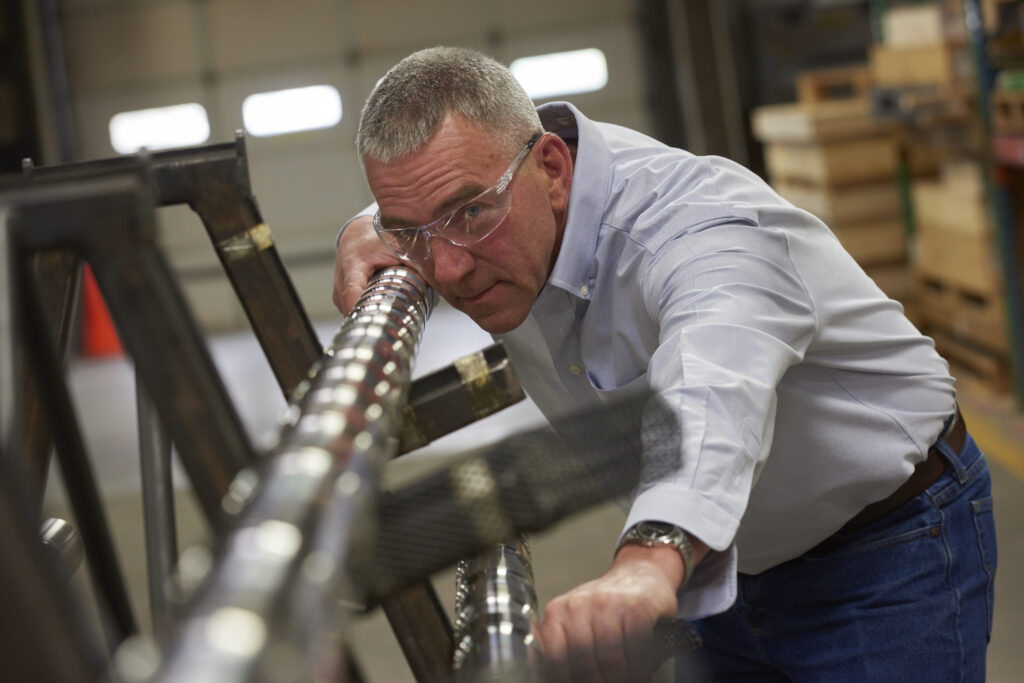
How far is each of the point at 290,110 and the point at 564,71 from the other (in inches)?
113

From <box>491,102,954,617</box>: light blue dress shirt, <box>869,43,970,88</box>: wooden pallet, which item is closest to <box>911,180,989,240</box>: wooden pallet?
<box>869,43,970,88</box>: wooden pallet

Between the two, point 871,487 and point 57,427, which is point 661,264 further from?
point 57,427

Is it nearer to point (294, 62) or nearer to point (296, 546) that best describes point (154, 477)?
point (296, 546)

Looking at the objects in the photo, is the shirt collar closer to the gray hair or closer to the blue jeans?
the gray hair

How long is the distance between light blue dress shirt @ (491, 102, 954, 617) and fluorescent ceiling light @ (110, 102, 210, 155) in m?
10.3

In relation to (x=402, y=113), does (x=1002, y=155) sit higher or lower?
lower

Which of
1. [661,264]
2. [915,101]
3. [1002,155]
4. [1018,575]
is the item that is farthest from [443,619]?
[915,101]

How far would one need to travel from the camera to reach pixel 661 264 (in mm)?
1570

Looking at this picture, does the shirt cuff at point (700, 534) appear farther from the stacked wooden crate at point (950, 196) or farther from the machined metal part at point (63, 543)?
the stacked wooden crate at point (950, 196)

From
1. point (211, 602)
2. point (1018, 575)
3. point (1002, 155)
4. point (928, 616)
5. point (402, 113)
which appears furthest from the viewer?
point (1002, 155)

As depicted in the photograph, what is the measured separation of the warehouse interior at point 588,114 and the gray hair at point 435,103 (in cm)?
328

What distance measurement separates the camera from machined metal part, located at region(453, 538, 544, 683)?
2.53ft

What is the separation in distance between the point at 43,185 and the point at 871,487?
1.45 m

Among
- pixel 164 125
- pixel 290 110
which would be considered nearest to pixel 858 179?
pixel 290 110
